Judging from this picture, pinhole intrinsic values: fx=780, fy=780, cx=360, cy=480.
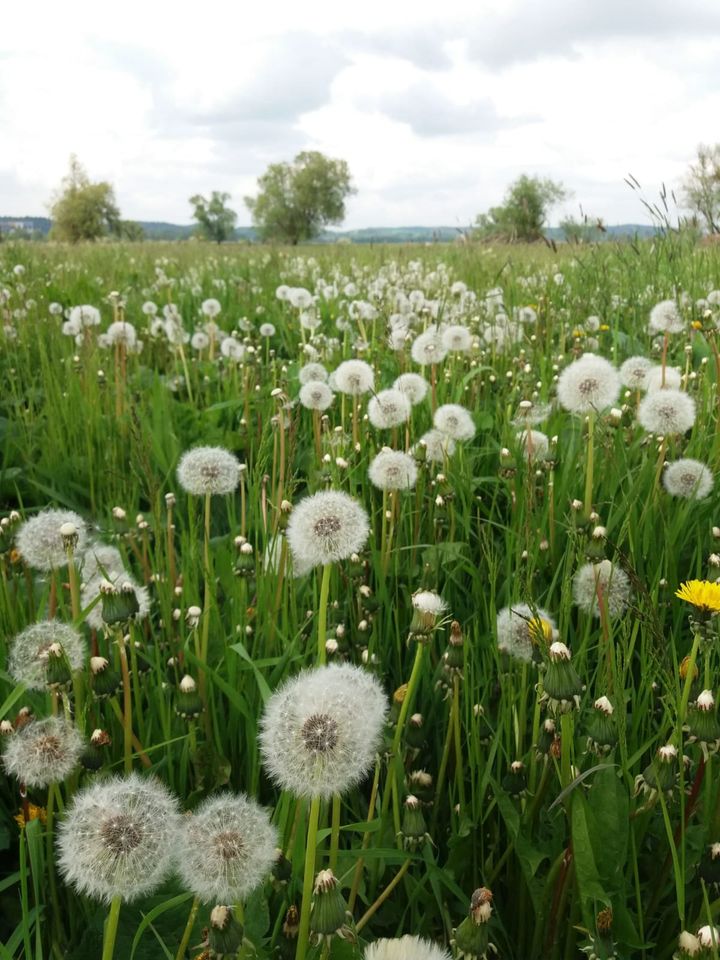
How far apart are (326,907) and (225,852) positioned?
5.3 inches

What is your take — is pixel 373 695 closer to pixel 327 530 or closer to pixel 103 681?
pixel 327 530

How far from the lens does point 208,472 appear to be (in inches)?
75.2

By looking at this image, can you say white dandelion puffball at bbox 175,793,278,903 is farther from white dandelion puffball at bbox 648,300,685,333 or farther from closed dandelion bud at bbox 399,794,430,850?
white dandelion puffball at bbox 648,300,685,333

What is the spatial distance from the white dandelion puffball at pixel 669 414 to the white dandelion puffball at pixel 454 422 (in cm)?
55

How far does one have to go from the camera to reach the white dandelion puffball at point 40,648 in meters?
1.33

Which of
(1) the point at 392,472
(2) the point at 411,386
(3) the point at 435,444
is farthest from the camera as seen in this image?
(2) the point at 411,386

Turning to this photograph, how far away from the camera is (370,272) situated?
7.58 meters

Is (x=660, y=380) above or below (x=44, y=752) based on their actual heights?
above

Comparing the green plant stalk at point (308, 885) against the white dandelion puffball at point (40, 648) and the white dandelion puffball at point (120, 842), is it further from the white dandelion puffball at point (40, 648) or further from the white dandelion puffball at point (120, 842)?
the white dandelion puffball at point (40, 648)

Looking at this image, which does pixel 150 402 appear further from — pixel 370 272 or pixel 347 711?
pixel 370 272

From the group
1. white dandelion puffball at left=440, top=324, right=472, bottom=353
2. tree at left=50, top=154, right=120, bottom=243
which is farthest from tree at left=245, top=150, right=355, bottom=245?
white dandelion puffball at left=440, top=324, right=472, bottom=353

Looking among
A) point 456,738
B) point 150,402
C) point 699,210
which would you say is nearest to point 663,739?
point 456,738

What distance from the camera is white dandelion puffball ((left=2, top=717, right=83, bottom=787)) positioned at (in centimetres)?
116

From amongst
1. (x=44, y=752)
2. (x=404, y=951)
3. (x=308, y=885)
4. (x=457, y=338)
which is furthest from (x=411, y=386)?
(x=404, y=951)
